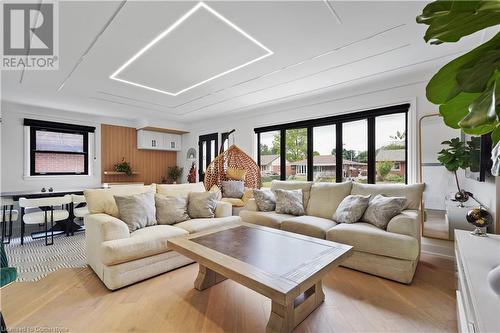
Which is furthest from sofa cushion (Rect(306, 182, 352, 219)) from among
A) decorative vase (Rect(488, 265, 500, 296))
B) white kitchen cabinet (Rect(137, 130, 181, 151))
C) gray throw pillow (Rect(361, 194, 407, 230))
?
white kitchen cabinet (Rect(137, 130, 181, 151))

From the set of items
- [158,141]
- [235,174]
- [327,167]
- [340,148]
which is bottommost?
[235,174]

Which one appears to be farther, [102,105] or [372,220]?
[102,105]

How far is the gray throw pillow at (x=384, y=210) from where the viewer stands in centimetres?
259

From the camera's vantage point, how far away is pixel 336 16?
194 centimetres

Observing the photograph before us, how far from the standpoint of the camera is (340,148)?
159 inches

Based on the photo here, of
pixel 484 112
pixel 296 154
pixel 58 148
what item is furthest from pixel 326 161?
pixel 58 148

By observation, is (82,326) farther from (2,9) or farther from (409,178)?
(409,178)

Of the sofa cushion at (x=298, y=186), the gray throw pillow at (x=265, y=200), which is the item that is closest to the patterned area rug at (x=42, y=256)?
the gray throw pillow at (x=265, y=200)

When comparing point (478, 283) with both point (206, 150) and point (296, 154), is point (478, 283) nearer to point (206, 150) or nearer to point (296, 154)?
point (296, 154)

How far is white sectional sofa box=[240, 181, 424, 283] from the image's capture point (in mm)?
2258

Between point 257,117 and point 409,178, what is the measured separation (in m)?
3.09

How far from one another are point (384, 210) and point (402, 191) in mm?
497

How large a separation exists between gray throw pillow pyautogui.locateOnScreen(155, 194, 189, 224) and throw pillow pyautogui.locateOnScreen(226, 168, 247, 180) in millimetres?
1903

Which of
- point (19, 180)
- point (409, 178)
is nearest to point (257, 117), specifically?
point (409, 178)
